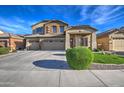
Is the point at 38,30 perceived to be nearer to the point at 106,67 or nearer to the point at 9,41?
the point at 9,41

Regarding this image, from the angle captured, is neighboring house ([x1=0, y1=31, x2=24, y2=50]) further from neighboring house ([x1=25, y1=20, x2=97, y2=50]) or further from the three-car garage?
the three-car garage

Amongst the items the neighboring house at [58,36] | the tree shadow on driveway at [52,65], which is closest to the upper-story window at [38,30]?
the neighboring house at [58,36]

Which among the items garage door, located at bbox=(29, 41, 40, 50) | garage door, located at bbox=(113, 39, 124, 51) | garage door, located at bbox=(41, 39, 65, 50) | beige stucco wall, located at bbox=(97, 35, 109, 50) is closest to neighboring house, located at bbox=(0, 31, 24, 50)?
garage door, located at bbox=(29, 41, 40, 50)

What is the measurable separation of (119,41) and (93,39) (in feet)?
16.6

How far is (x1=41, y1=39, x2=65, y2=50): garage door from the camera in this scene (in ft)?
88.1

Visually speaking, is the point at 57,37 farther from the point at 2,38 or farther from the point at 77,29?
the point at 2,38

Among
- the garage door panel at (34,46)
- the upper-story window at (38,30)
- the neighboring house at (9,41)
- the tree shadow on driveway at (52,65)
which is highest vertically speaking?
the upper-story window at (38,30)

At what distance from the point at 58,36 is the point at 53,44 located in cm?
171

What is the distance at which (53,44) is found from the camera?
27.2 meters

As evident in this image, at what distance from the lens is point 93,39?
24.9 m

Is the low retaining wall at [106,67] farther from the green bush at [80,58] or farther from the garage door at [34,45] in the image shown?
the garage door at [34,45]

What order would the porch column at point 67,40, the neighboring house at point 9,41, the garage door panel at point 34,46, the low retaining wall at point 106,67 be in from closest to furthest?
the low retaining wall at point 106,67, the porch column at point 67,40, the neighboring house at point 9,41, the garage door panel at point 34,46

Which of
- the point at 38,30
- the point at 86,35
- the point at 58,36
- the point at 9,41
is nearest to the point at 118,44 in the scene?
the point at 86,35

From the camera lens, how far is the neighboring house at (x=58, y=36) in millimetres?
24734
